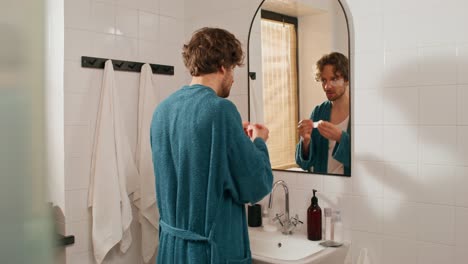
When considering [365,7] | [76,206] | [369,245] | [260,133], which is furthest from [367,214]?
[76,206]

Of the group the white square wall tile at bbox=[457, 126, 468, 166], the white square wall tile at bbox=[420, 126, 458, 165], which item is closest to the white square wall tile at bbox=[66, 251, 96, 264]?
the white square wall tile at bbox=[420, 126, 458, 165]

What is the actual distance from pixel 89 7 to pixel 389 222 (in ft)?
5.53

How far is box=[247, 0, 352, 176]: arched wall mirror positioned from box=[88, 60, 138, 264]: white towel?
702 millimetres

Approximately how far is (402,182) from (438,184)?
141 millimetres

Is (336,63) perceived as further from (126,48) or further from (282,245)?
(126,48)

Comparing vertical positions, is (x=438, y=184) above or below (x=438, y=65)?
below

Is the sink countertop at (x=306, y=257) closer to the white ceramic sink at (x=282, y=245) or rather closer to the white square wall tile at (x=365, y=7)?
the white ceramic sink at (x=282, y=245)

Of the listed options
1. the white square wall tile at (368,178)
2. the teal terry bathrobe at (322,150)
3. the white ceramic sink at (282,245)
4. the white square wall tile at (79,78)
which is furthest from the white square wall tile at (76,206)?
the white square wall tile at (368,178)

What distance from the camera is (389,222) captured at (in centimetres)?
186

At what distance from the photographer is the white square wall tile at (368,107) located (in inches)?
73.7

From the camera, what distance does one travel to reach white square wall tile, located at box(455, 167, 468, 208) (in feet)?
5.43

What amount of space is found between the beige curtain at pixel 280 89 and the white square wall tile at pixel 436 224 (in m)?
0.66

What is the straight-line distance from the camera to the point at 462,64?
5.41 ft

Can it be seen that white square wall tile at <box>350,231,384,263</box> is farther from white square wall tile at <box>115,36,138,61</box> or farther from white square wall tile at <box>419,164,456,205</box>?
white square wall tile at <box>115,36,138,61</box>
